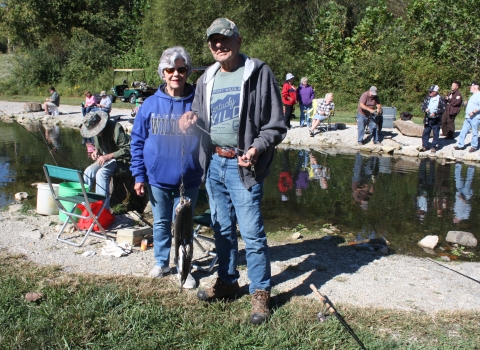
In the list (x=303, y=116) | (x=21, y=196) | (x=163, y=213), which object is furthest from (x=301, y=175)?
(x=303, y=116)

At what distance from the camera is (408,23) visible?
2530cm

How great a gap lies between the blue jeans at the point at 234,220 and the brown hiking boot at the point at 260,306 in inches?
2.1

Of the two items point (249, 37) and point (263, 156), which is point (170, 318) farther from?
point (249, 37)

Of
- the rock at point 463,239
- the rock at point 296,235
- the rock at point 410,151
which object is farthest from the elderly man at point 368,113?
the rock at point 296,235

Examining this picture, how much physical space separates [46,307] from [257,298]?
160cm

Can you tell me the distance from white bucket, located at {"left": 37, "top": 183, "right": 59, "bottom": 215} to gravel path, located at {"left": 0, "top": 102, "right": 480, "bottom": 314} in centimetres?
36

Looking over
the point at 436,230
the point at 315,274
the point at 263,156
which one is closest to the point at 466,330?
the point at 315,274

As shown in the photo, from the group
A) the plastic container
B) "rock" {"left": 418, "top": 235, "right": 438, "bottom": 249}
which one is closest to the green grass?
the plastic container

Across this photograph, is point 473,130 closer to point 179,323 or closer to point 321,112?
point 321,112

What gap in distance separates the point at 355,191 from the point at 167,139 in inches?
→ 239

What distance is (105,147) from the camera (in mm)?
6246

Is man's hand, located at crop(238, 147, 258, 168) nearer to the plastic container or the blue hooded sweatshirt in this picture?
the blue hooded sweatshirt

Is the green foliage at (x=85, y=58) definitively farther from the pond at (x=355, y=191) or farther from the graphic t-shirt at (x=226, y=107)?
the graphic t-shirt at (x=226, y=107)

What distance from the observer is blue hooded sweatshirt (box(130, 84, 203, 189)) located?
4.18 meters
